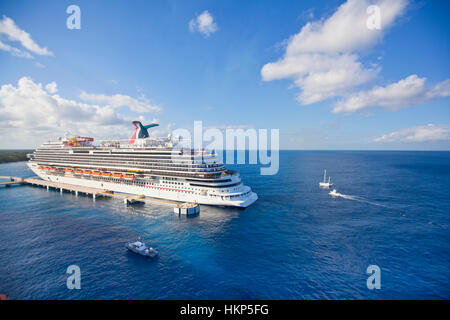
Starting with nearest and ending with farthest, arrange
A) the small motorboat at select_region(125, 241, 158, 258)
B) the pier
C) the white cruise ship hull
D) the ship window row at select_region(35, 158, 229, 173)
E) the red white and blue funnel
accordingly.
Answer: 1. the small motorboat at select_region(125, 241, 158, 258)
2. the white cruise ship hull
3. the ship window row at select_region(35, 158, 229, 173)
4. the pier
5. the red white and blue funnel

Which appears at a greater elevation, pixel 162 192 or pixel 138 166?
pixel 138 166

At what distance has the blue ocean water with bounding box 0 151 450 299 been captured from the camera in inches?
807

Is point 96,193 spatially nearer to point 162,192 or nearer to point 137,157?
point 137,157

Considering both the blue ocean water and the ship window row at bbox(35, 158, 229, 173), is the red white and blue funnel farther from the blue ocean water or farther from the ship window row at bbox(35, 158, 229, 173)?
the blue ocean water

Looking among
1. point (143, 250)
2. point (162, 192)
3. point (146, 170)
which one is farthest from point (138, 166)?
point (143, 250)

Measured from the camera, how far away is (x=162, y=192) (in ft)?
170

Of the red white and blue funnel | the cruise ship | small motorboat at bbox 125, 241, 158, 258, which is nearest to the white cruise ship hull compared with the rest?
the cruise ship

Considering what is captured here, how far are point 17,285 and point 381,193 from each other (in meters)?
86.1

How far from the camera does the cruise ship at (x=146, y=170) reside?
46.2 metres

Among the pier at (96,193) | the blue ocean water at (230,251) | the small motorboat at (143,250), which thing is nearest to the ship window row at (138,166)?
the pier at (96,193)

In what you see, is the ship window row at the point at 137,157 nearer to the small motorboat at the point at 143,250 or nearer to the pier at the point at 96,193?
the pier at the point at 96,193

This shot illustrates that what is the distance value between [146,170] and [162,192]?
8.60m

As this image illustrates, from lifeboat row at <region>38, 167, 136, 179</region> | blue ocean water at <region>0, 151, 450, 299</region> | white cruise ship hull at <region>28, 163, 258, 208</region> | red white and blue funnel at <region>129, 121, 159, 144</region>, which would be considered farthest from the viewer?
red white and blue funnel at <region>129, 121, 159, 144</region>
